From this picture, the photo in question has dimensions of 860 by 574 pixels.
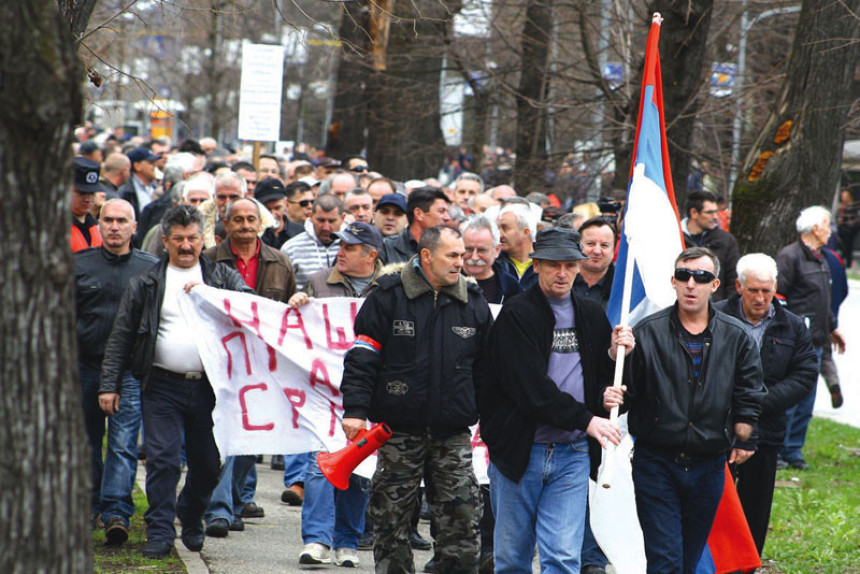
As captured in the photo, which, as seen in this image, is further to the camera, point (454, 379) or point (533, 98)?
point (533, 98)

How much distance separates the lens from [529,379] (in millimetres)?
6258

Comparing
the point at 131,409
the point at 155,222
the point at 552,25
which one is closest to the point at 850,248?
the point at 552,25

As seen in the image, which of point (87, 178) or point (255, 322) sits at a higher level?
point (87, 178)

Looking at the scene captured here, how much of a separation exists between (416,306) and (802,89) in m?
6.14

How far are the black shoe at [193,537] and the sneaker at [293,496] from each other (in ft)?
5.54

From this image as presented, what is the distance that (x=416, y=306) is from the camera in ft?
21.8

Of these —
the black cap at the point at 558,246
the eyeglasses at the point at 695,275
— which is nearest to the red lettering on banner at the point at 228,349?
the black cap at the point at 558,246

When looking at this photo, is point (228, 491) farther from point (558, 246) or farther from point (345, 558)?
point (558, 246)

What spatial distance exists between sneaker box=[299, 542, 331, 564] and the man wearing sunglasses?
212cm

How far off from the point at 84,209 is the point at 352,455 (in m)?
3.48

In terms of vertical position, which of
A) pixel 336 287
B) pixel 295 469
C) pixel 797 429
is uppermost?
pixel 336 287

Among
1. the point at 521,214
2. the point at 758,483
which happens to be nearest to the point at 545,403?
the point at 758,483

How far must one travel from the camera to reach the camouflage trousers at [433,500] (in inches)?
259

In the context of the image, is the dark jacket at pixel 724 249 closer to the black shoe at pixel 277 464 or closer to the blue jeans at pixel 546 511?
the black shoe at pixel 277 464
